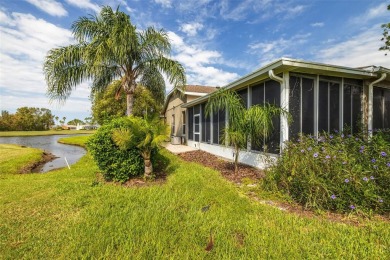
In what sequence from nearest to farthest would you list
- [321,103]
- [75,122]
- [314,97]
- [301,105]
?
[301,105] → [314,97] → [321,103] → [75,122]

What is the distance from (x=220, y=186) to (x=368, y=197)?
2.77 m

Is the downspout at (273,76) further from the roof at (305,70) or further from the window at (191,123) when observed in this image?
the window at (191,123)

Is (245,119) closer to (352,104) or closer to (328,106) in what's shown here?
(328,106)

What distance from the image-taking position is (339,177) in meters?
3.46

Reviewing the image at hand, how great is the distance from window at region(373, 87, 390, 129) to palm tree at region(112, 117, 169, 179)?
769 centimetres

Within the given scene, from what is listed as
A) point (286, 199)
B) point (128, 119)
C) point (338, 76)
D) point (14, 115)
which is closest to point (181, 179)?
point (128, 119)

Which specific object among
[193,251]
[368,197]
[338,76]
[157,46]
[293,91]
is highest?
[157,46]

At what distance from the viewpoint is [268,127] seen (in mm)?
5465

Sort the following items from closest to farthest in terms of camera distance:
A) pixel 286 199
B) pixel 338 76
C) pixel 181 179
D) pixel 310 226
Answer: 1. pixel 310 226
2. pixel 286 199
3. pixel 181 179
4. pixel 338 76

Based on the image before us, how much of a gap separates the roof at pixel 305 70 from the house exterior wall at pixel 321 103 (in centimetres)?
17

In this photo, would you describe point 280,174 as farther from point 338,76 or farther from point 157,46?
point 157,46

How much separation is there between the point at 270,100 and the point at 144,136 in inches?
157

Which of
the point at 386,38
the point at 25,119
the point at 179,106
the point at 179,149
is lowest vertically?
the point at 179,149

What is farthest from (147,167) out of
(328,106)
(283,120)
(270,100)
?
(328,106)
